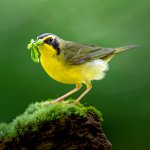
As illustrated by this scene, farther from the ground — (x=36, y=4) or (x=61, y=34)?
(x=36, y=4)

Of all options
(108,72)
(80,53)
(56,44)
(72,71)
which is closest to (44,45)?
(56,44)

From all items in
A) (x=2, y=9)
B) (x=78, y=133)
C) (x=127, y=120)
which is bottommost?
(x=78, y=133)

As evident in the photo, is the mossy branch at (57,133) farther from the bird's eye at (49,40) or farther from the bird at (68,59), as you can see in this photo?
the bird's eye at (49,40)

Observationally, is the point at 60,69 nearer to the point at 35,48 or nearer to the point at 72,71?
the point at 72,71

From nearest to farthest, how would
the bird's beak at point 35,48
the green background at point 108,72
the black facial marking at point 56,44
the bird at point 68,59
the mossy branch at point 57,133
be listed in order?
the mossy branch at point 57,133, the bird's beak at point 35,48, the bird at point 68,59, the black facial marking at point 56,44, the green background at point 108,72

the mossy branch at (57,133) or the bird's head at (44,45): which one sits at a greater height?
the bird's head at (44,45)

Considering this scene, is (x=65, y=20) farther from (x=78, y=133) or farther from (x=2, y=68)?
(x=78, y=133)

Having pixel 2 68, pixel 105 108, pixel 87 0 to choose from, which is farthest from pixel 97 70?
pixel 87 0

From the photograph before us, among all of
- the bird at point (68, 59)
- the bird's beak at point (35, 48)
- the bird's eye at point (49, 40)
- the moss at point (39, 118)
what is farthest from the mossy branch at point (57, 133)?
the bird's eye at point (49, 40)
